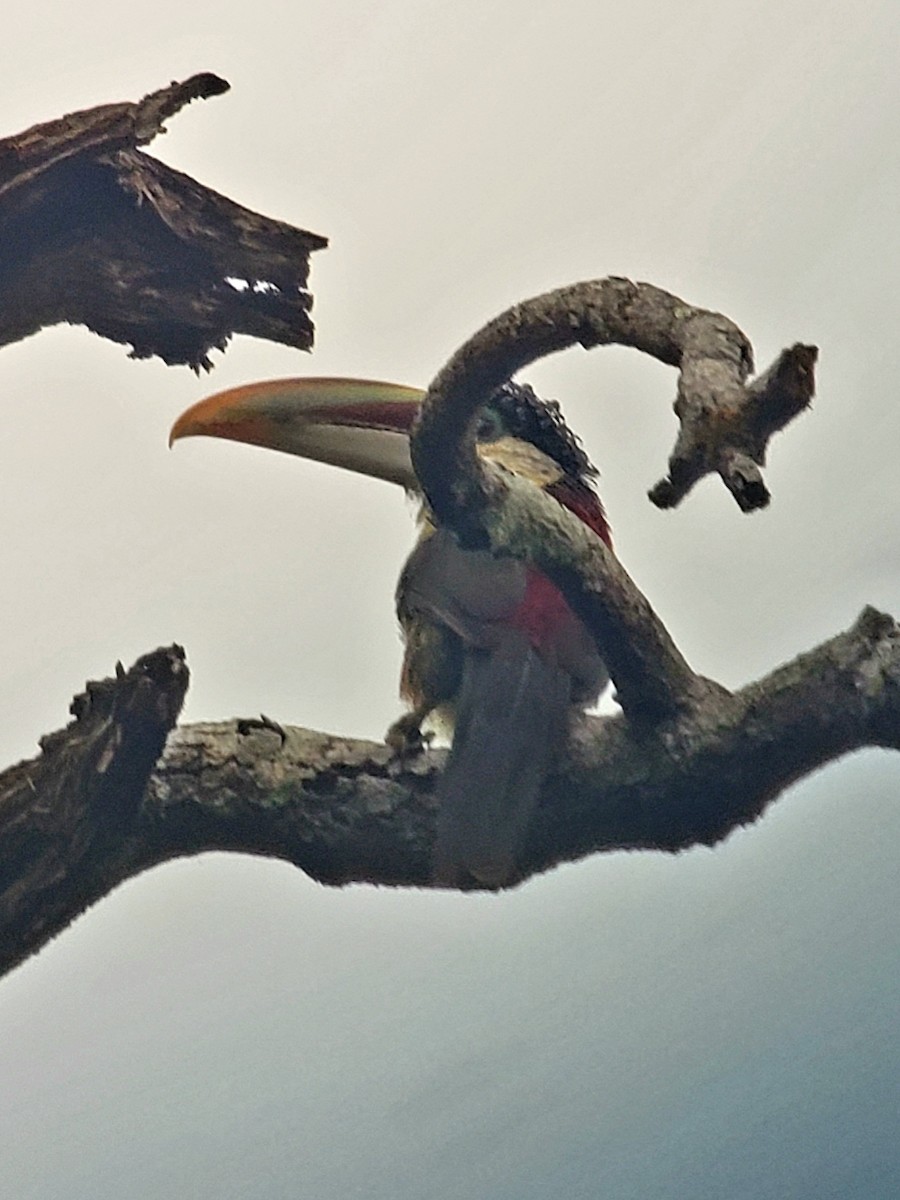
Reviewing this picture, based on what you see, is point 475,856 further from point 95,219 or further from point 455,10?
point 455,10

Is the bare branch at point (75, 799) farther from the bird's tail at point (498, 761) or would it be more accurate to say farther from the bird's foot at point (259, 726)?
the bird's tail at point (498, 761)

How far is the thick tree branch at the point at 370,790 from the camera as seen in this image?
117 cm

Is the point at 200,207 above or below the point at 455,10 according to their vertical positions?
below

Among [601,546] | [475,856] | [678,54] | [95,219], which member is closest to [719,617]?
[601,546]

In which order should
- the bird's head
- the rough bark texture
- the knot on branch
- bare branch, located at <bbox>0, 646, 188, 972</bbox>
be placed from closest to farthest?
the knot on branch
bare branch, located at <bbox>0, 646, 188, 972</bbox>
the rough bark texture
the bird's head

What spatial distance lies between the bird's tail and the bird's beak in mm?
231

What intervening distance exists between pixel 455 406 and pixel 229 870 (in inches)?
22.8

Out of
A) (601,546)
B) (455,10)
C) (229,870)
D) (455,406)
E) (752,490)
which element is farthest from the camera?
(455,10)

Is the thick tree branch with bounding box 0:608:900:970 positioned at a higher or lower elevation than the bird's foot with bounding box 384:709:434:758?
lower

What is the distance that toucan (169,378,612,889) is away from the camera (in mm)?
1293

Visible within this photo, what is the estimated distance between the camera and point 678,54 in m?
1.60

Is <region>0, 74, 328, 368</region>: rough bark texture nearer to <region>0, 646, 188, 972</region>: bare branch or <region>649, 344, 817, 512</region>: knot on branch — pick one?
<region>0, 646, 188, 972</region>: bare branch

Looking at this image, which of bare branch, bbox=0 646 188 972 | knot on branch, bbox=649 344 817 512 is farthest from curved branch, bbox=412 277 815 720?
bare branch, bbox=0 646 188 972

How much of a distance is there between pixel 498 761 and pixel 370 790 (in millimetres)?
130
